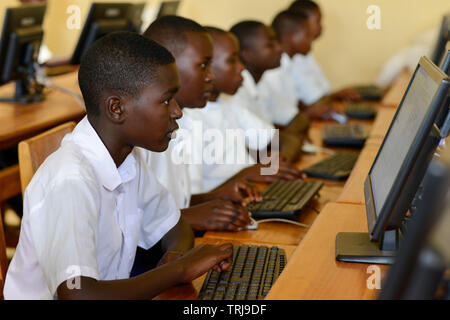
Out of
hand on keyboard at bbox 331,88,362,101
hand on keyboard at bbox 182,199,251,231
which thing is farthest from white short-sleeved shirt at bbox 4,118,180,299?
hand on keyboard at bbox 331,88,362,101

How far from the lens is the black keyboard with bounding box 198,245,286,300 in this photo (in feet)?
4.00

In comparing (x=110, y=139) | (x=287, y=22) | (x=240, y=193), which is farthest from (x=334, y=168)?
(x=287, y=22)

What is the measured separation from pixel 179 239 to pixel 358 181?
615mm

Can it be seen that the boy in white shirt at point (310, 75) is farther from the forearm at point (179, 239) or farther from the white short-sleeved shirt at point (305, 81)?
the forearm at point (179, 239)

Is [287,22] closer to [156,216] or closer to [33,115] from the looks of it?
[33,115]

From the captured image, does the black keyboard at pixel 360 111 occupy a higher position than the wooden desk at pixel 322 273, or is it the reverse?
the wooden desk at pixel 322 273

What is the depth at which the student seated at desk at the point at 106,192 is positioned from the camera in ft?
3.63

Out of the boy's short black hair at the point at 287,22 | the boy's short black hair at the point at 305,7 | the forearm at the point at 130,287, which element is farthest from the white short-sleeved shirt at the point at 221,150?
the boy's short black hair at the point at 305,7

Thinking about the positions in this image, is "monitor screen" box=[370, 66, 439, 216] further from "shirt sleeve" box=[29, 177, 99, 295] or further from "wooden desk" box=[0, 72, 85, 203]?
"wooden desk" box=[0, 72, 85, 203]

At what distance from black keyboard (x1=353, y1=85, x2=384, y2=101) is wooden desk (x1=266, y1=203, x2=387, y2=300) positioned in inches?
109

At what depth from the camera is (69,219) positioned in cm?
110

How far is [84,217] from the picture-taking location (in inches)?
44.3

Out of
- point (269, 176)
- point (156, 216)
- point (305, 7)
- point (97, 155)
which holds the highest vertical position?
point (97, 155)
